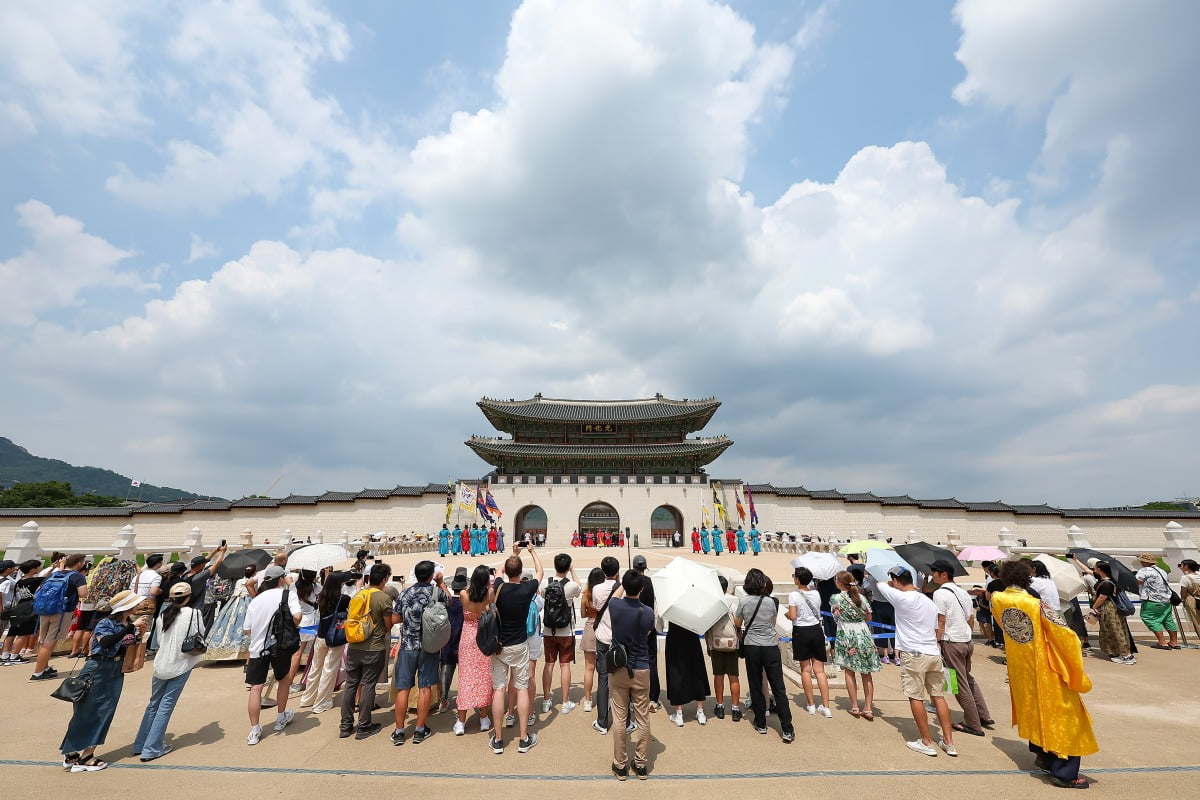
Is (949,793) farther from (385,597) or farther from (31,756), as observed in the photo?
(31,756)

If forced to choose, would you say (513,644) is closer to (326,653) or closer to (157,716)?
(326,653)

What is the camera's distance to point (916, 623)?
14.9 ft

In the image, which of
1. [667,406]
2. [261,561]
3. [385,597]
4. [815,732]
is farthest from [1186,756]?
[667,406]

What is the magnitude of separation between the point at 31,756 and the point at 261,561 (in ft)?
10.9

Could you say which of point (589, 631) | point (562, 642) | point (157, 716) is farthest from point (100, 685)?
point (589, 631)

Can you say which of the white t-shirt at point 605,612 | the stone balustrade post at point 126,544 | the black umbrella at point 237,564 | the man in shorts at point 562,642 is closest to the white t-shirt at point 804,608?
the white t-shirt at point 605,612

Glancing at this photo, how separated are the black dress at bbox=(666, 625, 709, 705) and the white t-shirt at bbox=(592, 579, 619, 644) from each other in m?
0.62

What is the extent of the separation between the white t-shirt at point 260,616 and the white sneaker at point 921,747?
20.3 ft

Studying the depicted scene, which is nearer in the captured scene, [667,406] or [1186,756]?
[1186,756]

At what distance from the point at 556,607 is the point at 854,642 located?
3.30m

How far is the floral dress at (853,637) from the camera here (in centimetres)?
508

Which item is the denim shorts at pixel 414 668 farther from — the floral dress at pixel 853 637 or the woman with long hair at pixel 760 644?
the floral dress at pixel 853 637

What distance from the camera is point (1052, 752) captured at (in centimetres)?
375

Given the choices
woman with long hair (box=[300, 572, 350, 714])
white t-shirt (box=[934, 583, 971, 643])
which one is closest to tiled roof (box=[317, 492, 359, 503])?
woman with long hair (box=[300, 572, 350, 714])
